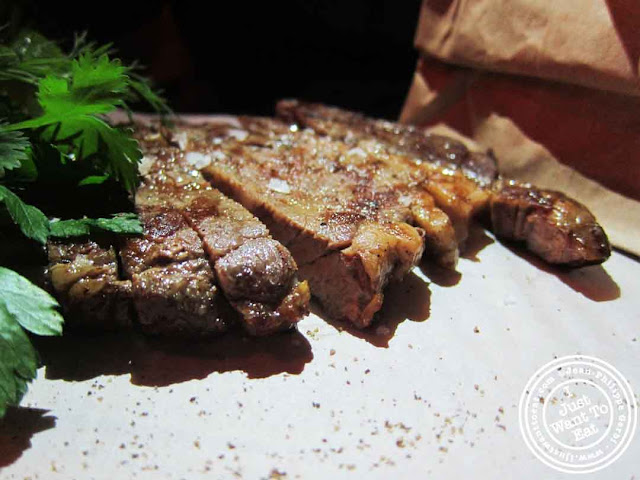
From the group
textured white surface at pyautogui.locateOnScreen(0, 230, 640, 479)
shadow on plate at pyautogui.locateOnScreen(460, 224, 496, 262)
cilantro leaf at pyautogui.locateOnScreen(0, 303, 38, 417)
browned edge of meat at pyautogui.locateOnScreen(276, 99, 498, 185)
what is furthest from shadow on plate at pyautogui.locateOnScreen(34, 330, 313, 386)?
browned edge of meat at pyautogui.locateOnScreen(276, 99, 498, 185)

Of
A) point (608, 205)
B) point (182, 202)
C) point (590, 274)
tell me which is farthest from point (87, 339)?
point (608, 205)

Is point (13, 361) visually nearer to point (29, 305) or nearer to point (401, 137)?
point (29, 305)

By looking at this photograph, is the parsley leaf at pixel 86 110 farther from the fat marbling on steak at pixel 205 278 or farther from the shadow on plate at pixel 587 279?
the shadow on plate at pixel 587 279

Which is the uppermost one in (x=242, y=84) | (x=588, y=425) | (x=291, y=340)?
(x=588, y=425)

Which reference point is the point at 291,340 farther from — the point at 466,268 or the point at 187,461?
the point at 466,268

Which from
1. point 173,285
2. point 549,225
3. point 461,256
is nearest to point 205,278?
point 173,285
